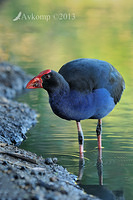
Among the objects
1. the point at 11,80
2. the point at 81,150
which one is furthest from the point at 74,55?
the point at 81,150

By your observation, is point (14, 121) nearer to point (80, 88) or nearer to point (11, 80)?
point (80, 88)

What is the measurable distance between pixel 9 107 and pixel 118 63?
26.4ft

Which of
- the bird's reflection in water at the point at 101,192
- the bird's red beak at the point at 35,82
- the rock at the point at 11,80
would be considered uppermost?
the bird's red beak at the point at 35,82

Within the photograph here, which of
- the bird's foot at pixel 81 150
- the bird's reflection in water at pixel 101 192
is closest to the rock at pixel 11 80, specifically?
the bird's foot at pixel 81 150

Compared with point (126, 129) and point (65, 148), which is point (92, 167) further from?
point (126, 129)

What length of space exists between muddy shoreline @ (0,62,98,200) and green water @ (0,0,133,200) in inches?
10.2

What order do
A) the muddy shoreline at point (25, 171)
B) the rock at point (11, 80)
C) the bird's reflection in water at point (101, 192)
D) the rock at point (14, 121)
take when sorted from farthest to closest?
the rock at point (11, 80)
the rock at point (14, 121)
the bird's reflection in water at point (101, 192)
the muddy shoreline at point (25, 171)

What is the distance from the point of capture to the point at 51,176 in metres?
6.03

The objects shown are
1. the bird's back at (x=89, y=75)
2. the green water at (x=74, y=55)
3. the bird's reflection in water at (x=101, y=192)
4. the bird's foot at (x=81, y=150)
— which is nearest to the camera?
the bird's reflection in water at (x=101, y=192)

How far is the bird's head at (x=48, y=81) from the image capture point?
6723mm

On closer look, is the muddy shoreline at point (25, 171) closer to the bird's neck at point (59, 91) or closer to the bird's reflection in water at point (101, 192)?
the bird's reflection in water at point (101, 192)

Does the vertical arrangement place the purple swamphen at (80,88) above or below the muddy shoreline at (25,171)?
above

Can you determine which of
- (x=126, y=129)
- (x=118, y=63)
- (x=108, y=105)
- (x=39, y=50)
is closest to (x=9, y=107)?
(x=126, y=129)

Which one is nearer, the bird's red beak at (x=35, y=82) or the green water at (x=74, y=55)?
the bird's red beak at (x=35, y=82)
